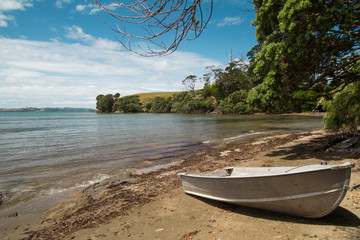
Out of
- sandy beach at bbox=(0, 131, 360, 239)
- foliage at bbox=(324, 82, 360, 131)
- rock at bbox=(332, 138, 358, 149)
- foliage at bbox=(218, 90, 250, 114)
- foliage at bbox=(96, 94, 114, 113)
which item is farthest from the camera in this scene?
foliage at bbox=(96, 94, 114, 113)

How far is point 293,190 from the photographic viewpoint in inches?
168

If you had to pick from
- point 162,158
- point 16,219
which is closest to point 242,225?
point 16,219

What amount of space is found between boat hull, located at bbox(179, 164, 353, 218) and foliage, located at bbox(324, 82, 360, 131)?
336 inches

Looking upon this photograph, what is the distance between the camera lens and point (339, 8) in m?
8.05

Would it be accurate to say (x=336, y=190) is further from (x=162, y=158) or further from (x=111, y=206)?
(x=162, y=158)

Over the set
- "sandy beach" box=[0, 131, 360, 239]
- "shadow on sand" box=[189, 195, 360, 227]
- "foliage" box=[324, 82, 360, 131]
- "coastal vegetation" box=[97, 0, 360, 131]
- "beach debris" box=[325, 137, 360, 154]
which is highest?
"coastal vegetation" box=[97, 0, 360, 131]

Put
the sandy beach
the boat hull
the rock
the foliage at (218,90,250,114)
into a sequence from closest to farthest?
1. the boat hull
2. the sandy beach
3. the rock
4. the foliage at (218,90,250,114)

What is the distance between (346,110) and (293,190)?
30.7 ft

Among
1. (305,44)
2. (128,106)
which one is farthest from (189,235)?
(128,106)

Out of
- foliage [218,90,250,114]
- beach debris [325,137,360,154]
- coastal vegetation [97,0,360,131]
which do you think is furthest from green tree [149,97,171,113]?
beach debris [325,137,360,154]

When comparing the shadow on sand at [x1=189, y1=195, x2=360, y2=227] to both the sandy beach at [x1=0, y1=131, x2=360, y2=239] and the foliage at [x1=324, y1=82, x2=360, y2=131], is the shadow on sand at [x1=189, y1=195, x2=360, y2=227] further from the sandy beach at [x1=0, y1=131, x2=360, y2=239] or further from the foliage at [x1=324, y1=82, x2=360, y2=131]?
the foliage at [x1=324, y1=82, x2=360, y2=131]

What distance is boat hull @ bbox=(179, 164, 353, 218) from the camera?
3938 millimetres

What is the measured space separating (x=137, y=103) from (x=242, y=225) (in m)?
124

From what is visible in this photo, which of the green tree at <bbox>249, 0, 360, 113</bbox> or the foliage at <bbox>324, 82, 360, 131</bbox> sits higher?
the green tree at <bbox>249, 0, 360, 113</bbox>
